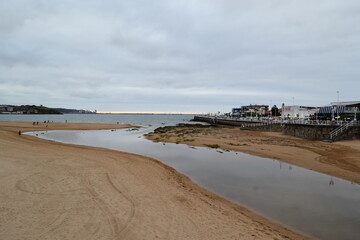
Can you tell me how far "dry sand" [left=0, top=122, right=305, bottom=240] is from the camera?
20.6 feet

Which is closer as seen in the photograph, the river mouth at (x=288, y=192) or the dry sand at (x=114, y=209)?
the dry sand at (x=114, y=209)

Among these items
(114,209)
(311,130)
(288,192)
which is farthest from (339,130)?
(114,209)

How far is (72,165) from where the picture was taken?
14172mm

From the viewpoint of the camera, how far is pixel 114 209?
768 centimetres

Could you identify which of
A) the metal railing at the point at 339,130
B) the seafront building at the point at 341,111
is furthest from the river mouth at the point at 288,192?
the seafront building at the point at 341,111

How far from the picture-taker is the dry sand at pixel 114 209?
629cm

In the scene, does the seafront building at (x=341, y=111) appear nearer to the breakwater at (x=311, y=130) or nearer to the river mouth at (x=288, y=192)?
the breakwater at (x=311, y=130)

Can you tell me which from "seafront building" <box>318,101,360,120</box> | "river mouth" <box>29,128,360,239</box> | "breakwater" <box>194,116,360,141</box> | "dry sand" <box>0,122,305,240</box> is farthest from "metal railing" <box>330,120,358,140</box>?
"seafront building" <box>318,101,360,120</box>

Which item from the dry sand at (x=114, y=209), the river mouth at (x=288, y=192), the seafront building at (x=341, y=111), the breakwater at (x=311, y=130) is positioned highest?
the seafront building at (x=341, y=111)

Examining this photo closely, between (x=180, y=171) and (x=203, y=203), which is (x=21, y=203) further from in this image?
(x=180, y=171)

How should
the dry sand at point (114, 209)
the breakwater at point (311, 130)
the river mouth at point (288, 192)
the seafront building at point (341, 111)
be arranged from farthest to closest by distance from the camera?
the seafront building at point (341, 111)
the breakwater at point (311, 130)
the river mouth at point (288, 192)
the dry sand at point (114, 209)

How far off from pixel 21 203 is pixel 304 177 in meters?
15.3

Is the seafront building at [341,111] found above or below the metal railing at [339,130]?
above

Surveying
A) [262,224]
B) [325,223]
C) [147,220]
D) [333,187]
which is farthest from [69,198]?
[333,187]
